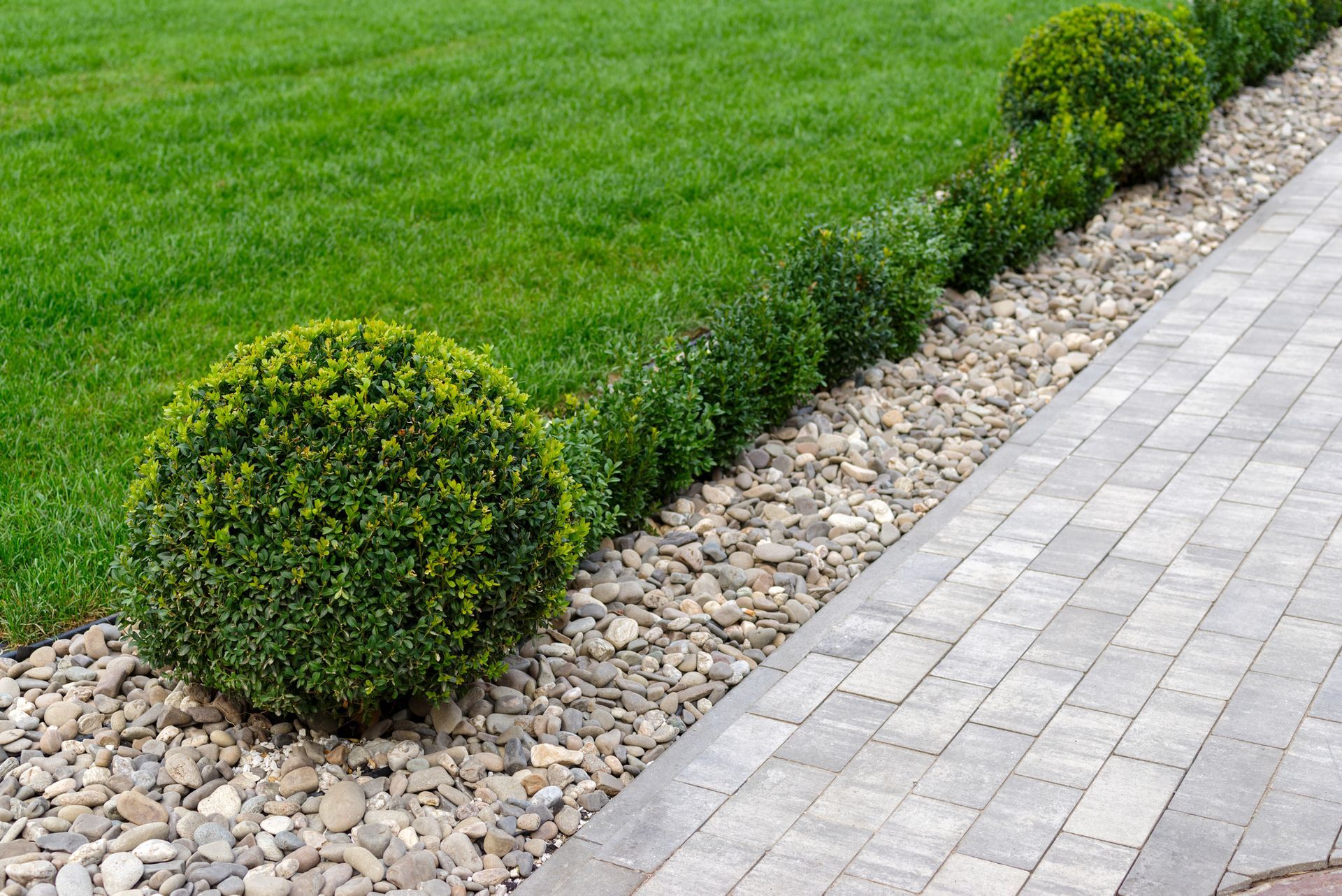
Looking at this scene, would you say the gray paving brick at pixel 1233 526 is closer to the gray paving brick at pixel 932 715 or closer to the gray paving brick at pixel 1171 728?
the gray paving brick at pixel 1171 728

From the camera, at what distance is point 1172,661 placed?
4.23 m

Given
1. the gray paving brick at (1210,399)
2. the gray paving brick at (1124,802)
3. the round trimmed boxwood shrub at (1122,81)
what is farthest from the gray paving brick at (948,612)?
the round trimmed boxwood shrub at (1122,81)

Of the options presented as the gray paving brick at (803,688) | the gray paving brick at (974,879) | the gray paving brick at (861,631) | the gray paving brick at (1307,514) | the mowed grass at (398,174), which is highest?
the mowed grass at (398,174)

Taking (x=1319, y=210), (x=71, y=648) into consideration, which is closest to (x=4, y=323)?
(x=71, y=648)

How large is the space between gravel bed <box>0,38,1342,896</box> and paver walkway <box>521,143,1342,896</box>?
0.60 feet

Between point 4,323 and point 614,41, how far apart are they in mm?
7269

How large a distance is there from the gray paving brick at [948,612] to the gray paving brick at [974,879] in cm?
112

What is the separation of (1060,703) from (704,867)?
1.31 m

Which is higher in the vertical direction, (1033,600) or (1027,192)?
(1027,192)

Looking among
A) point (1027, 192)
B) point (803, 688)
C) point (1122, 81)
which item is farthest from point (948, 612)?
point (1122, 81)

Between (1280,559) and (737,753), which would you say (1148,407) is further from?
(737,753)

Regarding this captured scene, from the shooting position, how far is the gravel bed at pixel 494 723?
11.4ft

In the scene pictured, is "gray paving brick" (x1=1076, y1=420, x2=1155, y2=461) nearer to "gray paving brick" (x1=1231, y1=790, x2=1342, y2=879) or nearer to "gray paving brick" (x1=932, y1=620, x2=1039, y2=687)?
"gray paving brick" (x1=932, y1=620, x2=1039, y2=687)

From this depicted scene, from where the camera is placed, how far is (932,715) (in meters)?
4.00
